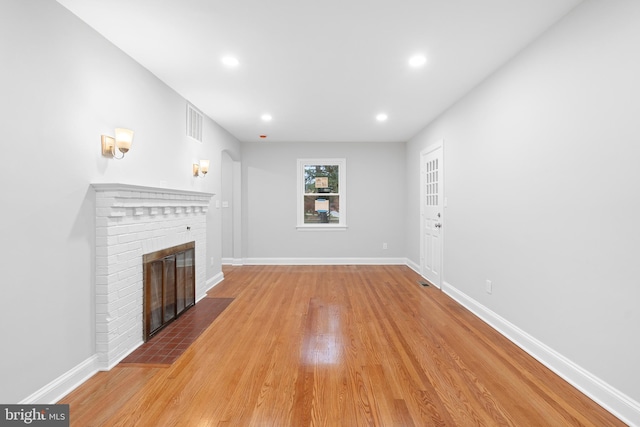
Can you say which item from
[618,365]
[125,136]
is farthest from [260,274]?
[618,365]

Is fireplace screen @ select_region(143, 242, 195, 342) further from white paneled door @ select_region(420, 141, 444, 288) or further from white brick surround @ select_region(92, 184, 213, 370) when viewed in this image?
white paneled door @ select_region(420, 141, 444, 288)

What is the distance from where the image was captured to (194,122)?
3.97m

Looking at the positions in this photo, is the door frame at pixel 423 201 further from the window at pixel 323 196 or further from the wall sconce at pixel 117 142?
the wall sconce at pixel 117 142

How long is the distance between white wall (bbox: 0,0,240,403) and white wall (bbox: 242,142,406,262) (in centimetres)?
353

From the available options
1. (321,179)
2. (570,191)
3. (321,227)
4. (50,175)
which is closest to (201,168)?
(50,175)

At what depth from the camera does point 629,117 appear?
5.57 ft

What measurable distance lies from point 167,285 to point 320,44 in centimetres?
279

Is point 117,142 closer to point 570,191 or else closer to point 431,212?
point 570,191

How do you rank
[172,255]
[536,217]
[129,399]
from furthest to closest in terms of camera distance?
1. [172,255]
2. [536,217]
3. [129,399]

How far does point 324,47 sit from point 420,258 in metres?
3.95

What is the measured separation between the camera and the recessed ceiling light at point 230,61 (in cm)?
273

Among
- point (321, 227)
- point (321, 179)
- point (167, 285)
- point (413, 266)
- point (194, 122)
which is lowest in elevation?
point (413, 266)

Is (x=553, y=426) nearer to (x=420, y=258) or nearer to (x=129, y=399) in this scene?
(x=129, y=399)

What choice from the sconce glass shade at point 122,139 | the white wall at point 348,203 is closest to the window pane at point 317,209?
the white wall at point 348,203
